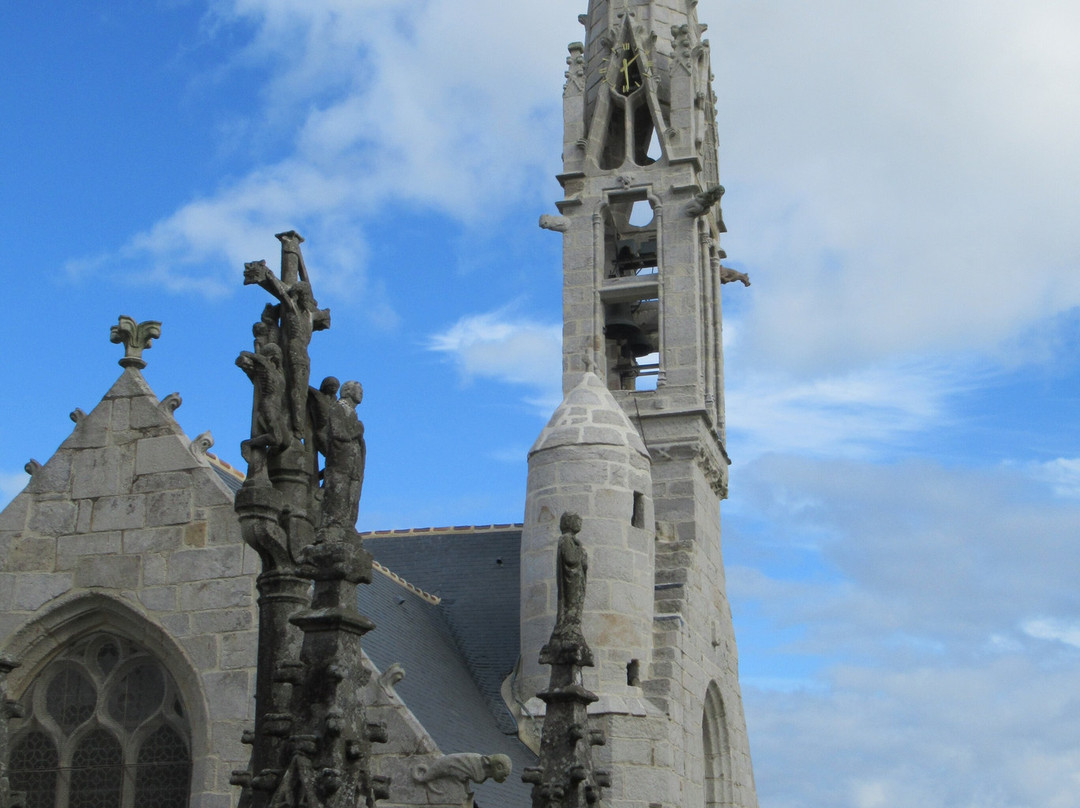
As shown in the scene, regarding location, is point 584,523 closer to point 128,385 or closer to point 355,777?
point 128,385

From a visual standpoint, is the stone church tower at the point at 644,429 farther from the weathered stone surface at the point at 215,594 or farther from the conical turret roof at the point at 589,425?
the weathered stone surface at the point at 215,594

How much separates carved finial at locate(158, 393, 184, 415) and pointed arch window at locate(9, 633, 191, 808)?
6.92ft

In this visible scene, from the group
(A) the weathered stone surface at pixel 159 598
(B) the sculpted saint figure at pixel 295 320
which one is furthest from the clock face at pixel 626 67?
(B) the sculpted saint figure at pixel 295 320

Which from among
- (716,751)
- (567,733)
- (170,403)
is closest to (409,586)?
(716,751)

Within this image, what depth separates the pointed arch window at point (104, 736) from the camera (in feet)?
42.5

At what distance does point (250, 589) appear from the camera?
513 inches

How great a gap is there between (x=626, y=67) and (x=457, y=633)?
883 cm

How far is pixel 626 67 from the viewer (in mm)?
22391

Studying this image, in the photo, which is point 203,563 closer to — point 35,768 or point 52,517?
point 52,517

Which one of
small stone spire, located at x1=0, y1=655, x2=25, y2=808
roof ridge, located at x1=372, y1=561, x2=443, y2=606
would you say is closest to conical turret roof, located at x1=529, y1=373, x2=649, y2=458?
roof ridge, located at x1=372, y1=561, x2=443, y2=606

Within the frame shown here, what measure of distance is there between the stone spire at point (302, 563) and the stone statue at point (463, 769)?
4.12 metres

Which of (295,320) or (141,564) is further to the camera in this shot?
(141,564)

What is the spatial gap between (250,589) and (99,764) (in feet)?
6.64

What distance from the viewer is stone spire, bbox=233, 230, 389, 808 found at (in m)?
7.22
